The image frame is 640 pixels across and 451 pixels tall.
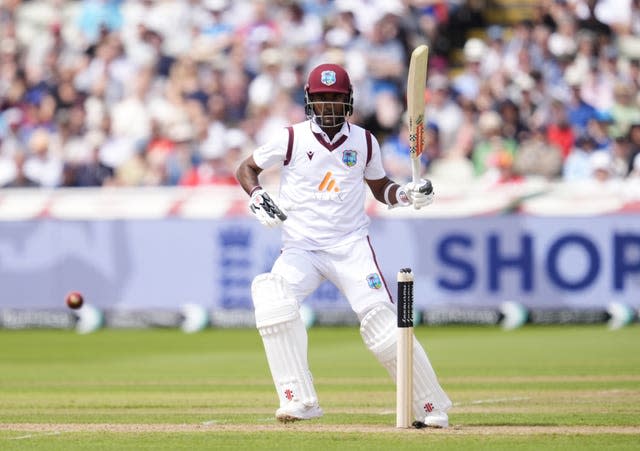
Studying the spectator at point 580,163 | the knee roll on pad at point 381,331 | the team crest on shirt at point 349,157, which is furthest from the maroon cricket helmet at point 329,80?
the spectator at point 580,163

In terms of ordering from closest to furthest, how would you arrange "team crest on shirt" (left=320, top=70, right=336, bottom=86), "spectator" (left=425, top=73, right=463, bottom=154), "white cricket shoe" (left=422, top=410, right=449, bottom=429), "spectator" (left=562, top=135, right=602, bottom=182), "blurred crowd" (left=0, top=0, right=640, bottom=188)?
"white cricket shoe" (left=422, top=410, right=449, bottom=429)
"team crest on shirt" (left=320, top=70, right=336, bottom=86)
"spectator" (left=562, top=135, right=602, bottom=182)
"blurred crowd" (left=0, top=0, right=640, bottom=188)
"spectator" (left=425, top=73, right=463, bottom=154)

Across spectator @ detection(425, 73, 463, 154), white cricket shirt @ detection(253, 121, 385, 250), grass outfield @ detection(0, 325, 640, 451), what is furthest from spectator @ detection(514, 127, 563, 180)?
white cricket shirt @ detection(253, 121, 385, 250)

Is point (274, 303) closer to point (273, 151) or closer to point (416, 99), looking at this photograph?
point (273, 151)

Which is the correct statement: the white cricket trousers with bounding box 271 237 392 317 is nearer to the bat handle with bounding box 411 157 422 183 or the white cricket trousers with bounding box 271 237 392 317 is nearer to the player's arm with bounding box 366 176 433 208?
the player's arm with bounding box 366 176 433 208

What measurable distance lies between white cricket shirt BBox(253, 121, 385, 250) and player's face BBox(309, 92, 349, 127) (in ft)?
0.29

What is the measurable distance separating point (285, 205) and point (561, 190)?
913cm

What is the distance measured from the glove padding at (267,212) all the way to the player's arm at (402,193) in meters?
0.75

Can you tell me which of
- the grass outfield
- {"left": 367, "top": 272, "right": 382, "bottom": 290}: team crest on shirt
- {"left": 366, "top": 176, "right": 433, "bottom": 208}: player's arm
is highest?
{"left": 366, "top": 176, "right": 433, "bottom": 208}: player's arm

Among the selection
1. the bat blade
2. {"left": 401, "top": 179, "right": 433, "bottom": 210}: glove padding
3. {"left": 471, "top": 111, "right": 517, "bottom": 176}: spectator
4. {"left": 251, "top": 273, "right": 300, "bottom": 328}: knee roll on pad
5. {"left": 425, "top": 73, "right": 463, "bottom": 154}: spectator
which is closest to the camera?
the bat blade

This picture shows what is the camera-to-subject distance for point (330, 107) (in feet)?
32.0

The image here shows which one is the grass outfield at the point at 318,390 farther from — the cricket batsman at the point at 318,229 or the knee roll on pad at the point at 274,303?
the knee roll on pad at the point at 274,303

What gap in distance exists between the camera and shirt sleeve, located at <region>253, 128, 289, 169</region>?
9.82 meters

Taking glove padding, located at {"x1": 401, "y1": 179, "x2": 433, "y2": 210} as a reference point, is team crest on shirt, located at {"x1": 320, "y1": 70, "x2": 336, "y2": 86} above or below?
above

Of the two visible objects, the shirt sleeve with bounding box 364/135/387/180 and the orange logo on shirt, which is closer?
the orange logo on shirt
